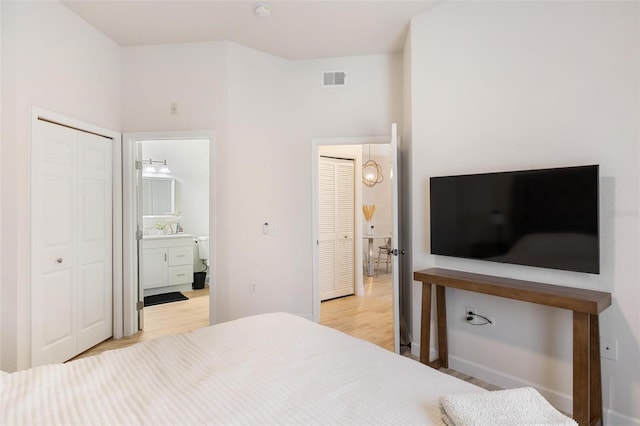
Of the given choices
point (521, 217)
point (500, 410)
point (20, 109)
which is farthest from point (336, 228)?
point (500, 410)

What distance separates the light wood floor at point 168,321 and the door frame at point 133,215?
182mm

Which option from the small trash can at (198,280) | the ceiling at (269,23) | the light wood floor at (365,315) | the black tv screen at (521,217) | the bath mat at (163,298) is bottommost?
the light wood floor at (365,315)

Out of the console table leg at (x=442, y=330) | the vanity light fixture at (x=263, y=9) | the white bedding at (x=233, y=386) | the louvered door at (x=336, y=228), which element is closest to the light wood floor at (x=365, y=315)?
the louvered door at (x=336, y=228)

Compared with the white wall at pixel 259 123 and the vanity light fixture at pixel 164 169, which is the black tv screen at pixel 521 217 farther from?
the vanity light fixture at pixel 164 169

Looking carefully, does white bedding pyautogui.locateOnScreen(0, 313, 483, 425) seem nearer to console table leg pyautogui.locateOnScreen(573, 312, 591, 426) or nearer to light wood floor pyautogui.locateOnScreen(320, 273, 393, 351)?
console table leg pyautogui.locateOnScreen(573, 312, 591, 426)

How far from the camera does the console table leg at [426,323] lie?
105 inches

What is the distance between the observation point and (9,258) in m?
2.39

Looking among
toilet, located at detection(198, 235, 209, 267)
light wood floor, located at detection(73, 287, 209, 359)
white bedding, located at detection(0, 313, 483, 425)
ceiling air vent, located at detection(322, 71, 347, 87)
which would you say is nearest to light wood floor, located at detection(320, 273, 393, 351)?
light wood floor, located at detection(73, 287, 209, 359)

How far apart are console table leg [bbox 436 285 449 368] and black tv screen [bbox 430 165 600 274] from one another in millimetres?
394

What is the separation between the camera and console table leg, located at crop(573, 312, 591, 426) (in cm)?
183

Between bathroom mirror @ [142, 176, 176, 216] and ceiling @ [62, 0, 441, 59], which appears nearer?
ceiling @ [62, 0, 441, 59]

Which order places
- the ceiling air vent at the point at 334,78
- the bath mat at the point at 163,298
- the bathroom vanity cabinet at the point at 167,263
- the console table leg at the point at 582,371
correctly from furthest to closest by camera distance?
the bathroom vanity cabinet at the point at 167,263
the bath mat at the point at 163,298
the ceiling air vent at the point at 334,78
the console table leg at the point at 582,371

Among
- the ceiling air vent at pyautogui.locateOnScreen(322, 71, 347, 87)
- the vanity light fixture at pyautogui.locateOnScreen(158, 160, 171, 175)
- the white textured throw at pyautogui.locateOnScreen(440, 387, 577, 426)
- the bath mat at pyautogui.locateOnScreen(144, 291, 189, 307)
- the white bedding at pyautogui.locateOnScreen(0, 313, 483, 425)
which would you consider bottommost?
the bath mat at pyautogui.locateOnScreen(144, 291, 189, 307)

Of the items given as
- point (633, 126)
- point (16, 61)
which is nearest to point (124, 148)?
point (16, 61)
